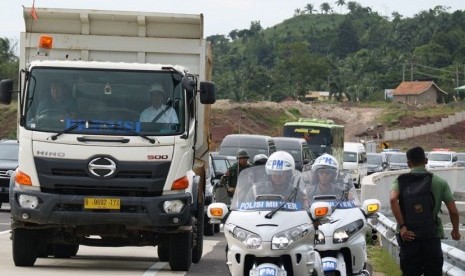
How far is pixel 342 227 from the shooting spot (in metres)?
13.0

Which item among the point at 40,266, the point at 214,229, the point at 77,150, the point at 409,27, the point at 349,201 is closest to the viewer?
the point at 349,201

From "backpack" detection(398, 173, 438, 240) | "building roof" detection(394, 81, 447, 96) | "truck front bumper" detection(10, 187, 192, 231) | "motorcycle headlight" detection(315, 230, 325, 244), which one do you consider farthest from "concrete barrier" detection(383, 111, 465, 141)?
"backpack" detection(398, 173, 438, 240)

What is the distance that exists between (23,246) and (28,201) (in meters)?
0.85

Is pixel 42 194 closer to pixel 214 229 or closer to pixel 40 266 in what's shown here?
pixel 40 266

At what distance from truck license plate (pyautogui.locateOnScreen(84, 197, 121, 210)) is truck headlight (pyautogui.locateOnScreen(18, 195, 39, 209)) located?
2.10ft

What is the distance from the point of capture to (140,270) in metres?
16.6

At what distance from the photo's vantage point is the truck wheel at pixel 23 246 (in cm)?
1628

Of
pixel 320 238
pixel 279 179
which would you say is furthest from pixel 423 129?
pixel 279 179

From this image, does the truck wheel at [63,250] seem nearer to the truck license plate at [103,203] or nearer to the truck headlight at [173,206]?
the truck license plate at [103,203]

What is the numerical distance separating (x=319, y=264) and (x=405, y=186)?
1297 mm

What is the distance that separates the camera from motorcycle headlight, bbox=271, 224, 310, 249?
11188 mm

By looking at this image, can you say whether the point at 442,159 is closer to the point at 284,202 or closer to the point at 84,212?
the point at 84,212

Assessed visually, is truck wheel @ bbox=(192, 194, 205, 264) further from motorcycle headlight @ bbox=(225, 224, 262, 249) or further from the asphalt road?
motorcycle headlight @ bbox=(225, 224, 262, 249)

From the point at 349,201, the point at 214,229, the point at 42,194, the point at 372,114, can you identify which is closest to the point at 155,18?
the point at 42,194
